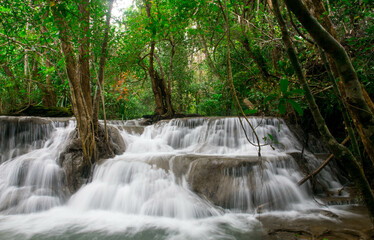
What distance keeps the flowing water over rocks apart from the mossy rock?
241cm

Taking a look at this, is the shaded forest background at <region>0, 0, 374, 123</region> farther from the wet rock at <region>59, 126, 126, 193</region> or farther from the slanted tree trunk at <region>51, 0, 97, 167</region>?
the wet rock at <region>59, 126, 126, 193</region>

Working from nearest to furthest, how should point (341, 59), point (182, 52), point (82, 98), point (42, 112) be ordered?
point (341, 59)
point (82, 98)
point (42, 112)
point (182, 52)

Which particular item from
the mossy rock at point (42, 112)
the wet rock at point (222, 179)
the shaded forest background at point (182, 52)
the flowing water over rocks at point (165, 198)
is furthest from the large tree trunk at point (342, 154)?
the mossy rock at point (42, 112)

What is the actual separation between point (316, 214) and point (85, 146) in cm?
511

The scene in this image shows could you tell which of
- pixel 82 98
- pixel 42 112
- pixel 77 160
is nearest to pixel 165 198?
pixel 77 160

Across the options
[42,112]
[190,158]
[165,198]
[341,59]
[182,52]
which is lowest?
[165,198]

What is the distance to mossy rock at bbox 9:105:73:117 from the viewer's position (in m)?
8.76

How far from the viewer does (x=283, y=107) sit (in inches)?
73.7

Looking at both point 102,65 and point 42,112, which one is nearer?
point 102,65

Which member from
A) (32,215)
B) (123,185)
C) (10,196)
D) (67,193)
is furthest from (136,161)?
(10,196)

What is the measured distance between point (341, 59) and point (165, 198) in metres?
3.82

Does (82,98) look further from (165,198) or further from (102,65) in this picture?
(165,198)

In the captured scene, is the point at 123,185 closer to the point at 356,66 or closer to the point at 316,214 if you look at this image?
the point at 316,214

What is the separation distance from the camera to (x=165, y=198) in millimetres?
4543
